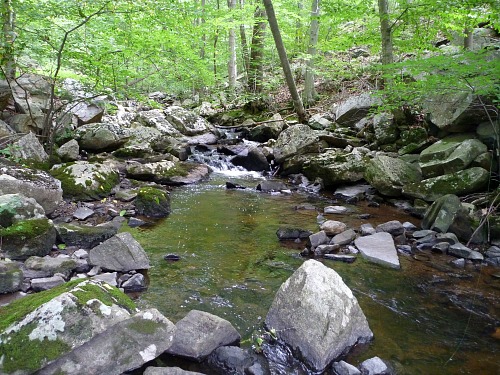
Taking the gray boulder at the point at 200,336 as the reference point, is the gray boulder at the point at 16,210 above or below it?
above

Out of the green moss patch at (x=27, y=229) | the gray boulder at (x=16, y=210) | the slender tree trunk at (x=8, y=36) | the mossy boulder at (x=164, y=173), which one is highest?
the slender tree trunk at (x=8, y=36)

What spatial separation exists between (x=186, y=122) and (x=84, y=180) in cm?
818

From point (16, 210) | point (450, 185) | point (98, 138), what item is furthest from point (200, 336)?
point (98, 138)

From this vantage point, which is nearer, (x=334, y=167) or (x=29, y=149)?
(x=29, y=149)

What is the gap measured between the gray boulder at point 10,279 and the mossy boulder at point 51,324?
985 millimetres

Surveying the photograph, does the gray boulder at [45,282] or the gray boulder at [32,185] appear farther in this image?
the gray boulder at [32,185]

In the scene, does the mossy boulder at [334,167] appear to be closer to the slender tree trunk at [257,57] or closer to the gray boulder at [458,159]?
the gray boulder at [458,159]

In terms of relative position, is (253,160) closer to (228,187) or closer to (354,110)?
(228,187)

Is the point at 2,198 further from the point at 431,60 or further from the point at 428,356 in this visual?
the point at 431,60

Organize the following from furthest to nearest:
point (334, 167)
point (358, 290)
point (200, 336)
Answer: point (334, 167)
point (358, 290)
point (200, 336)

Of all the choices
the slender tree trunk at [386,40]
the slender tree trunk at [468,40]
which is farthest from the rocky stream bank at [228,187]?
the slender tree trunk at [468,40]

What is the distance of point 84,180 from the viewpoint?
791 centimetres

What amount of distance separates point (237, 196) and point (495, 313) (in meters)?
5.85

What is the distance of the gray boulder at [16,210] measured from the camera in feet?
16.3
